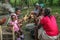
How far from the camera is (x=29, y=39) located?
7.64 m

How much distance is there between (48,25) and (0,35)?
138 cm

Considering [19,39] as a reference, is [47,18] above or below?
above

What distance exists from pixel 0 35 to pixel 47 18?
1.41 meters

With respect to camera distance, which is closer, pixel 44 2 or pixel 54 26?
pixel 54 26

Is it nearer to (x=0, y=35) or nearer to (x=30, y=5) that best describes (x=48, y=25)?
(x=0, y=35)

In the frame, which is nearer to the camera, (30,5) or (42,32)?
(42,32)

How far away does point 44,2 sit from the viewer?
33.0 ft

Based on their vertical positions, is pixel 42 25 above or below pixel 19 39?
above

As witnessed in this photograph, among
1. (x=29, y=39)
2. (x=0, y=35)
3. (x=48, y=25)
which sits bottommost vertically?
(x=29, y=39)

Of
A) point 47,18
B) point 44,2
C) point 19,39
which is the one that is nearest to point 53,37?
point 47,18

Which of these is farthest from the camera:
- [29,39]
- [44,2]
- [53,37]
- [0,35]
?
[44,2]

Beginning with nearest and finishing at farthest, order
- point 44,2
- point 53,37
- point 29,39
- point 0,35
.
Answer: point 53,37, point 0,35, point 29,39, point 44,2

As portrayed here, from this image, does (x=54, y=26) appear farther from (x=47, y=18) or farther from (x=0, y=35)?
(x=0, y=35)

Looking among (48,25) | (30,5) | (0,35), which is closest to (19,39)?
(0,35)
